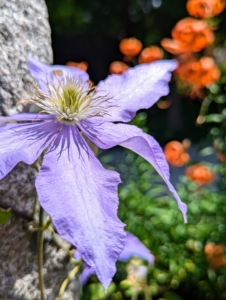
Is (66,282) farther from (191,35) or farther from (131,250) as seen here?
(191,35)

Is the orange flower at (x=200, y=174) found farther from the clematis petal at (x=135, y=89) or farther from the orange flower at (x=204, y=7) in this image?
the clematis petal at (x=135, y=89)

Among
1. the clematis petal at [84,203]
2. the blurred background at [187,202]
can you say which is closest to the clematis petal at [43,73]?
the clematis petal at [84,203]

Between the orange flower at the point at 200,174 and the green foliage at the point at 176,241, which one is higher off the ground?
the orange flower at the point at 200,174

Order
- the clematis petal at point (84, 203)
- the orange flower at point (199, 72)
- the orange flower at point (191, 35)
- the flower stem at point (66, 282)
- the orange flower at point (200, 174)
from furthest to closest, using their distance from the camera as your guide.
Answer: the orange flower at point (200, 174), the orange flower at point (199, 72), the orange flower at point (191, 35), the flower stem at point (66, 282), the clematis petal at point (84, 203)

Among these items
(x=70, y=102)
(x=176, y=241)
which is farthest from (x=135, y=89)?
(x=176, y=241)

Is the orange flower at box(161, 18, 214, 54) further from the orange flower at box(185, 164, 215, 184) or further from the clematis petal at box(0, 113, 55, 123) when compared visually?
the clematis petal at box(0, 113, 55, 123)

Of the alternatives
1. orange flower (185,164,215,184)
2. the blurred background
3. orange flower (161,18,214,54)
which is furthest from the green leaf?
orange flower (185,164,215,184)

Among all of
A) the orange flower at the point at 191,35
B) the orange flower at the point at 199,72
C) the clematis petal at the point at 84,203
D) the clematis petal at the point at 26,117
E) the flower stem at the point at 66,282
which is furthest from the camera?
the orange flower at the point at 199,72
